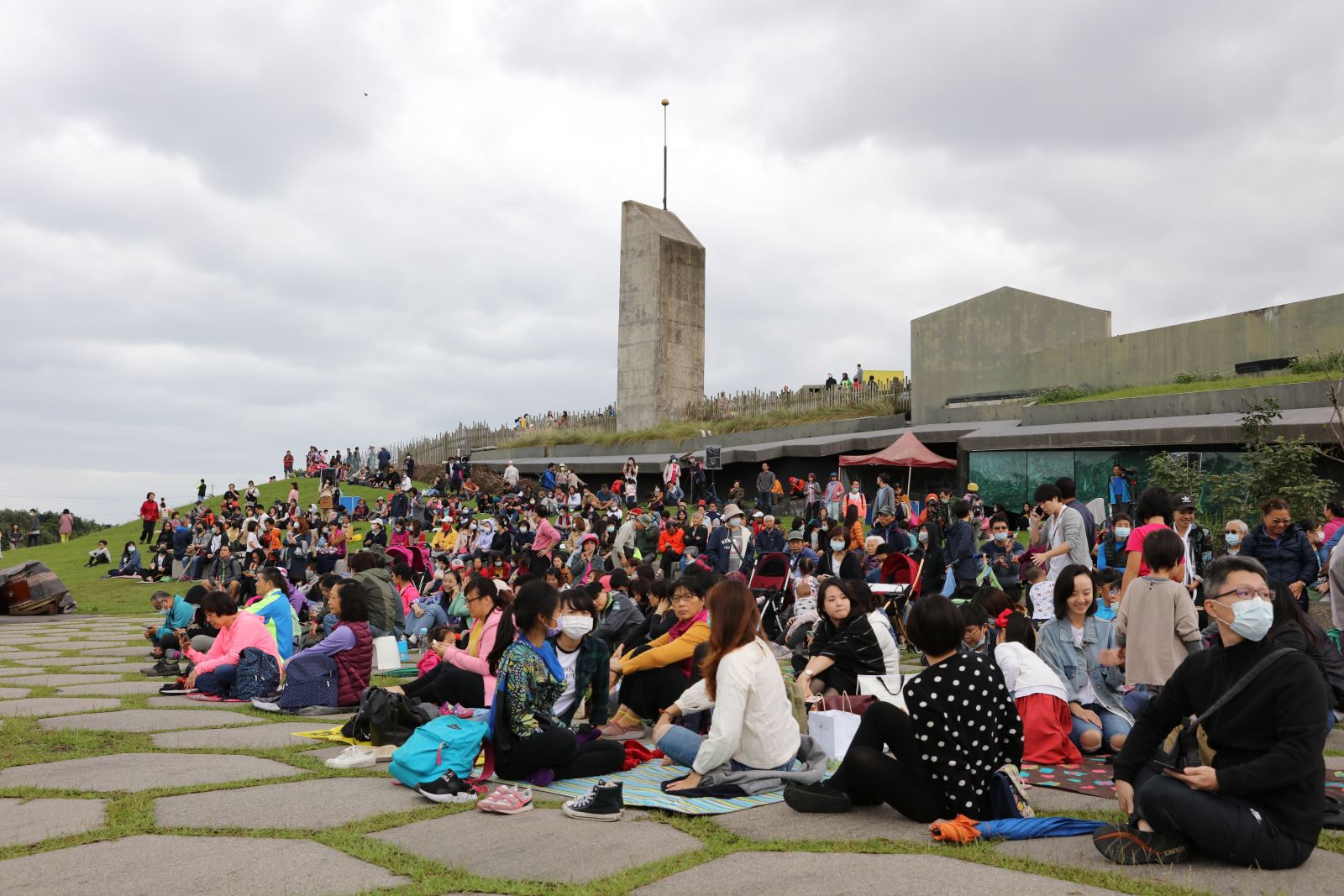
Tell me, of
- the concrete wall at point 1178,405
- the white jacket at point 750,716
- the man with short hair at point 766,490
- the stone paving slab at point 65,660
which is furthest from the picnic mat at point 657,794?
the man with short hair at point 766,490

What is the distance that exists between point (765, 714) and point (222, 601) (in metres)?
5.62

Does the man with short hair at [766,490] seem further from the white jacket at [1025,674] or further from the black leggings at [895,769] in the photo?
the black leggings at [895,769]

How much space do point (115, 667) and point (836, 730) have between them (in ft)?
25.7

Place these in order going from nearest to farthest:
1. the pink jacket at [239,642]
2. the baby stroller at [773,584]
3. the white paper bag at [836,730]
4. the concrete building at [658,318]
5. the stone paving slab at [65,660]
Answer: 1. the white paper bag at [836,730]
2. the pink jacket at [239,642]
3. the stone paving slab at [65,660]
4. the baby stroller at [773,584]
5. the concrete building at [658,318]

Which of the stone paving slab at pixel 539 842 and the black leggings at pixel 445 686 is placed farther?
the black leggings at pixel 445 686

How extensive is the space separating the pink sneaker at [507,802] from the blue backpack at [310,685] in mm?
3351

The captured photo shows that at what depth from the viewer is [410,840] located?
421 cm

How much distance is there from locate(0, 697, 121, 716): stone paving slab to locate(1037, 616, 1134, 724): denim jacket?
6.67 meters

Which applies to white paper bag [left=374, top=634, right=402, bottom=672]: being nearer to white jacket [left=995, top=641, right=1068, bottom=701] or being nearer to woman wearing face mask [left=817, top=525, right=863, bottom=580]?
woman wearing face mask [left=817, top=525, right=863, bottom=580]

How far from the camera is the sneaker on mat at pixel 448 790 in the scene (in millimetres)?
4867

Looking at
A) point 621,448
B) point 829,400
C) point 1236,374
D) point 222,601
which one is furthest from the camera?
point 621,448

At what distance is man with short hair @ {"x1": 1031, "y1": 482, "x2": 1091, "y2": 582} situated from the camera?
838 cm

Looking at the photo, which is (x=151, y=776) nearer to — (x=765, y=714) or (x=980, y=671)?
(x=765, y=714)

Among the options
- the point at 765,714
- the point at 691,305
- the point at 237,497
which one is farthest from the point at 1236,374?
the point at 237,497
